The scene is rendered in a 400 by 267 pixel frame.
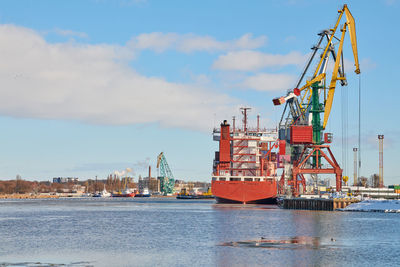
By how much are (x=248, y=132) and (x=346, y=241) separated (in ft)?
351

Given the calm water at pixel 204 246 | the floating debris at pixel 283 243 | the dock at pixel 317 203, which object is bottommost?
the calm water at pixel 204 246

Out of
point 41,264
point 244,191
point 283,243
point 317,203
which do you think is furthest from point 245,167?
point 41,264

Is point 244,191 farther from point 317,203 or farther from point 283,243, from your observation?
point 283,243

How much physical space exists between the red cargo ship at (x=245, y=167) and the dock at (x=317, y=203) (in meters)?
14.6

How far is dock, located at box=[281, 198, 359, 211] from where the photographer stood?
112m

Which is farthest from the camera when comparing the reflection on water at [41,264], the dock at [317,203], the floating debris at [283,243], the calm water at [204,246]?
the dock at [317,203]

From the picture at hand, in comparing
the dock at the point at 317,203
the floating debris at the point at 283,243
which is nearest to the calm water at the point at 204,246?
the floating debris at the point at 283,243

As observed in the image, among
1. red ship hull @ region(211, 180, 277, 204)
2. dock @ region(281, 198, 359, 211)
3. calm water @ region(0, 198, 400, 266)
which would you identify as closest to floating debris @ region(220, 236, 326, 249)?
calm water @ region(0, 198, 400, 266)

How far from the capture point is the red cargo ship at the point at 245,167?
472ft

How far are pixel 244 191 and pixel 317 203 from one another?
96.6ft

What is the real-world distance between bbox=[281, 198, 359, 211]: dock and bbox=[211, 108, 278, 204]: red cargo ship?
14649 millimetres

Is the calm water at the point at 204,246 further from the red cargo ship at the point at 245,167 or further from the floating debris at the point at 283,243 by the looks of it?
the red cargo ship at the point at 245,167

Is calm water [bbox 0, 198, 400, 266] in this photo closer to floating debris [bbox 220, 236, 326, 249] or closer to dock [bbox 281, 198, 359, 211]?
floating debris [bbox 220, 236, 326, 249]

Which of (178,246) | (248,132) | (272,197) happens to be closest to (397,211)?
(272,197)
